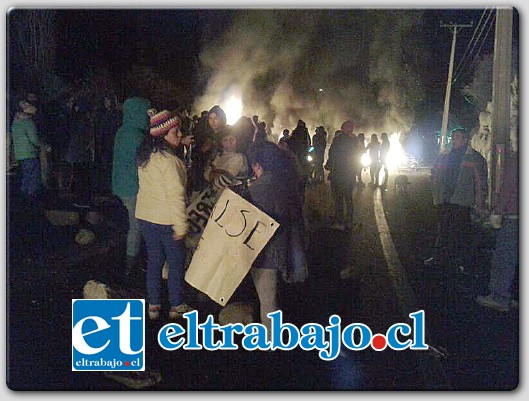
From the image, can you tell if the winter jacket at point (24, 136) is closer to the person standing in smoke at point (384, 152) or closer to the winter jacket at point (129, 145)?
the winter jacket at point (129, 145)

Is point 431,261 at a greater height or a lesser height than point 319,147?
lesser

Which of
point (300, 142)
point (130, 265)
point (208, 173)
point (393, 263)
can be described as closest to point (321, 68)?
point (300, 142)

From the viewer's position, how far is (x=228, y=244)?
577cm

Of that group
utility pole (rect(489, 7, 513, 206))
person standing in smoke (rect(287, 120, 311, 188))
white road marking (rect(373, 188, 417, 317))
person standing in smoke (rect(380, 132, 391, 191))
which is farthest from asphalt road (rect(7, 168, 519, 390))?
utility pole (rect(489, 7, 513, 206))

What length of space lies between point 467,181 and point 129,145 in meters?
2.00

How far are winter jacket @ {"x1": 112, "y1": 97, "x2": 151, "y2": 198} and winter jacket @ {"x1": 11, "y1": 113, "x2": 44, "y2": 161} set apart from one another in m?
0.48

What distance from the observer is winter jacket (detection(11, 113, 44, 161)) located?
5547 millimetres

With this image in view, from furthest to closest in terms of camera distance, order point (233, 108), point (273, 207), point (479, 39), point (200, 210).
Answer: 1. point (200, 210)
2. point (233, 108)
3. point (273, 207)
4. point (479, 39)

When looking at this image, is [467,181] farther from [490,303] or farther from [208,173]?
[208,173]

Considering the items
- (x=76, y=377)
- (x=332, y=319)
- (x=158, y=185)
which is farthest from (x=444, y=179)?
(x=76, y=377)

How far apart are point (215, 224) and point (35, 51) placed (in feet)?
4.47

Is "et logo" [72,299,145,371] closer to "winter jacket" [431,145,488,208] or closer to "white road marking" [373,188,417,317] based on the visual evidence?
"white road marking" [373,188,417,317]

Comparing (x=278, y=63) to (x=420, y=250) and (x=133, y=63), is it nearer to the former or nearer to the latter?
(x=133, y=63)

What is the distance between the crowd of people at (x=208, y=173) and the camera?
18.6 ft
